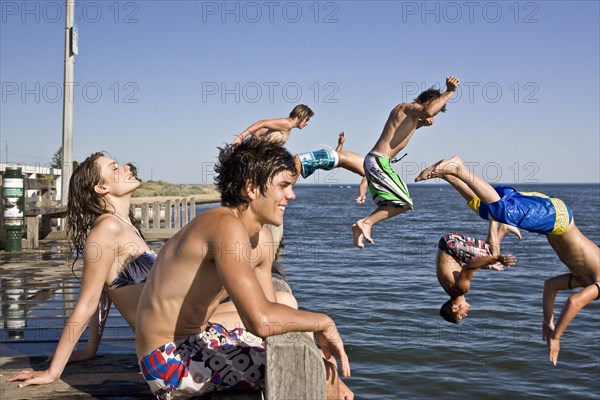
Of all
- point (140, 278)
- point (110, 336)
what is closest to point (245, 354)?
point (140, 278)

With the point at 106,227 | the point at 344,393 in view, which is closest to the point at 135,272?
the point at 106,227

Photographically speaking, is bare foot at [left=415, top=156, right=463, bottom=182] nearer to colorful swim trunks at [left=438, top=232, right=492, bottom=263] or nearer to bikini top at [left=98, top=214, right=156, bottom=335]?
colorful swim trunks at [left=438, top=232, right=492, bottom=263]

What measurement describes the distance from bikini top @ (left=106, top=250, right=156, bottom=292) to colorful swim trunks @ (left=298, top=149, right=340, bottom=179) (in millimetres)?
3889

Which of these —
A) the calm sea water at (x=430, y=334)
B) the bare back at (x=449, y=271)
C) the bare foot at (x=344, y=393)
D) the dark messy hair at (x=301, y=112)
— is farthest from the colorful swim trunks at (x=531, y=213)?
the dark messy hair at (x=301, y=112)

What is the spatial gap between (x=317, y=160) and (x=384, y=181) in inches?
45.3

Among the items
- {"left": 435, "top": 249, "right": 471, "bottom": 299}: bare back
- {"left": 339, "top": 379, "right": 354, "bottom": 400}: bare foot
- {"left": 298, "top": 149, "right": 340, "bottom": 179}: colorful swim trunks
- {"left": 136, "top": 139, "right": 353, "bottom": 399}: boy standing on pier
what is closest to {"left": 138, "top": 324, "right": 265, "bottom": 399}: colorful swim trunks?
{"left": 136, "top": 139, "right": 353, "bottom": 399}: boy standing on pier

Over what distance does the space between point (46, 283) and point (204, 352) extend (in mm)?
6119

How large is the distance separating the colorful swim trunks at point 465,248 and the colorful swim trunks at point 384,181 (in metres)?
1.44

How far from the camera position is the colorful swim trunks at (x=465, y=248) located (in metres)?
6.09

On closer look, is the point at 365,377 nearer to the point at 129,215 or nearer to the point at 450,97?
the point at 450,97

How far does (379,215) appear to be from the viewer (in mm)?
7652

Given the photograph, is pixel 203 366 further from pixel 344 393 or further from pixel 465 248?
pixel 465 248

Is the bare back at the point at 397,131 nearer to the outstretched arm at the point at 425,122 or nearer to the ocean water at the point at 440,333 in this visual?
the outstretched arm at the point at 425,122

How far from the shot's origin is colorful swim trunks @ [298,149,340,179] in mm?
8352
